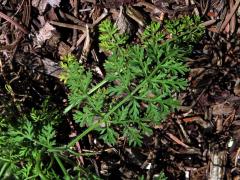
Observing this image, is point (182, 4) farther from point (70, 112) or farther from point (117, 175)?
point (117, 175)

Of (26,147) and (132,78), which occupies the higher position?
(132,78)

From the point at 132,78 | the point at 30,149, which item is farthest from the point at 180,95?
the point at 30,149

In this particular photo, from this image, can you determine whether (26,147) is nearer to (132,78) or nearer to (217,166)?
(132,78)

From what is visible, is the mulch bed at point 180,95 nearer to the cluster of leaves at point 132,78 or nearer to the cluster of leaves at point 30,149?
the cluster of leaves at point 132,78

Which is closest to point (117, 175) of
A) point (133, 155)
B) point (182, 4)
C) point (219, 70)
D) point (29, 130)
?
point (133, 155)

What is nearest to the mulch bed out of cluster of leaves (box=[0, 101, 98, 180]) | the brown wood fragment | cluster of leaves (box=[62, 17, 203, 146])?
the brown wood fragment

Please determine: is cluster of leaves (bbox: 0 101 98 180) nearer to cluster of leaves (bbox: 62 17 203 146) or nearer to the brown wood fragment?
cluster of leaves (bbox: 62 17 203 146)
